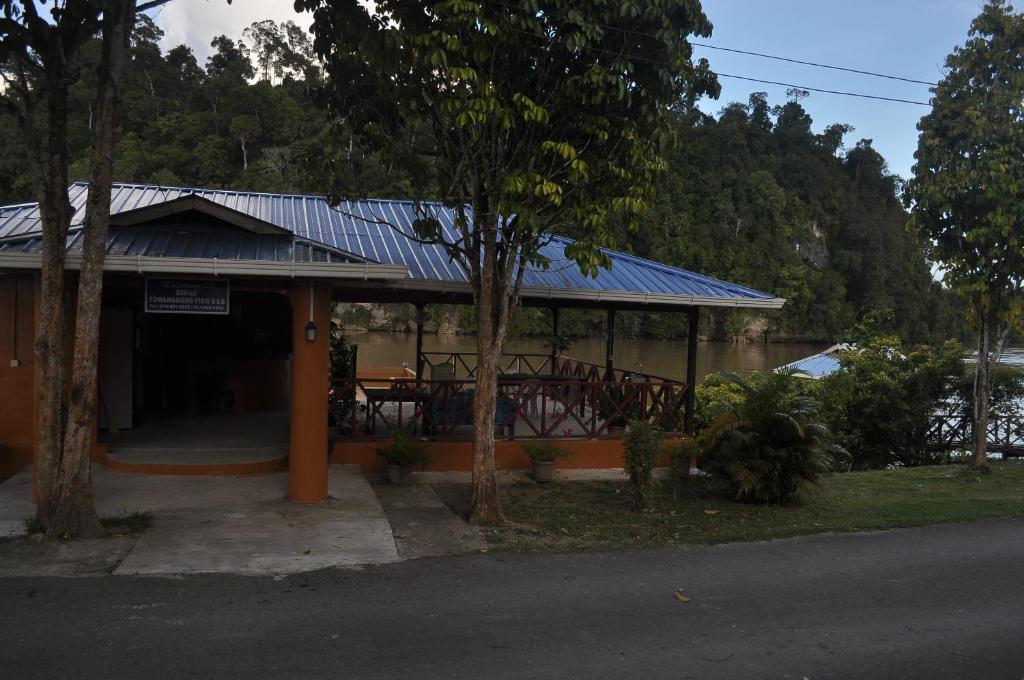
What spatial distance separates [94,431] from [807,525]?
27.0ft

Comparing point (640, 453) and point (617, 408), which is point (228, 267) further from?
point (617, 408)

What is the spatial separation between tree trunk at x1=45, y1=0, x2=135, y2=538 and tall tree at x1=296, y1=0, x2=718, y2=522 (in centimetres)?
211

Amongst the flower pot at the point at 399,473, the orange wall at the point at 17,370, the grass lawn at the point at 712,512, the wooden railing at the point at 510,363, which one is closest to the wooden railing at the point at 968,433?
the grass lawn at the point at 712,512

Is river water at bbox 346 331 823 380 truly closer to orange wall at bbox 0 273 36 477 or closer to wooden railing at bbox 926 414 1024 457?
wooden railing at bbox 926 414 1024 457

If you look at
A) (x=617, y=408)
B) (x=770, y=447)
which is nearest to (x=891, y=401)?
(x=617, y=408)

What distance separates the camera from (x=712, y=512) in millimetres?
8594

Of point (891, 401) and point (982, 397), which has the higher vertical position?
point (982, 397)

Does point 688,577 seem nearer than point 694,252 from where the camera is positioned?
Yes

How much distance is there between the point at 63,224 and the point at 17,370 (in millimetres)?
3833

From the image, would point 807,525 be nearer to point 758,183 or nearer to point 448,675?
point 448,675

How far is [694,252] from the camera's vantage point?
74.0 metres

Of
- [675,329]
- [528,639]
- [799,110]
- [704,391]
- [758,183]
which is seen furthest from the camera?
[799,110]

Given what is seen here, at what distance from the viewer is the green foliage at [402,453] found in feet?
30.8

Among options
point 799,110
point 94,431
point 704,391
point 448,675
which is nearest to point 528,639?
point 448,675
